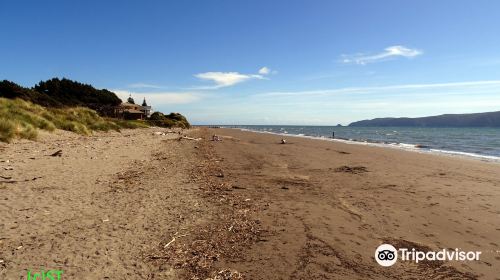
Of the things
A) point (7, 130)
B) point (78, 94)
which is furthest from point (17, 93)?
point (7, 130)

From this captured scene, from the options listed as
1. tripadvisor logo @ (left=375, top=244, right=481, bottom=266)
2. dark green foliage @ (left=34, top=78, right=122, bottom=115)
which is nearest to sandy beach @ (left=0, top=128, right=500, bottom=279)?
tripadvisor logo @ (left=375, top=244, right=481, bottom=266)

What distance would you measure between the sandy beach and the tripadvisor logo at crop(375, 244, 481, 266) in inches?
5.6

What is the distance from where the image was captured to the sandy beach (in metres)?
4.68

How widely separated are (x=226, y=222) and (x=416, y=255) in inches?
131

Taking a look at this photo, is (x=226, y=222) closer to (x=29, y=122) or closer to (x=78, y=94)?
(x=29, y=122)

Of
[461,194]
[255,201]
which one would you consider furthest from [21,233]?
[461,194]

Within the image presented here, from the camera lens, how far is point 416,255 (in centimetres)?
530

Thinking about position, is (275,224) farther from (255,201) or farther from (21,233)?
(21,233)

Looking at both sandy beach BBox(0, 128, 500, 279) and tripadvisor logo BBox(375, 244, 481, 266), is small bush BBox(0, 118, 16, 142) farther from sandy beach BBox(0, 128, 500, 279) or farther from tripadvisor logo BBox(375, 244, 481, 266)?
tripadvisor logo BBox(375, 244, 481, 266)

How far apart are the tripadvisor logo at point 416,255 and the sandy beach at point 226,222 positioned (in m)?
0.14

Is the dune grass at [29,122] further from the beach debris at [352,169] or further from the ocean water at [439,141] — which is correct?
the ocean water at [439,141]

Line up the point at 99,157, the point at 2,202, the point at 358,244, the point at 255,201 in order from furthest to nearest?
the point at 99,157
the point at 255,201
the point at 2,202
the point at 358,244

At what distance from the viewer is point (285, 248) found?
17.9 ft

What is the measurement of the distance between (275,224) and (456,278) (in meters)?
3.08
